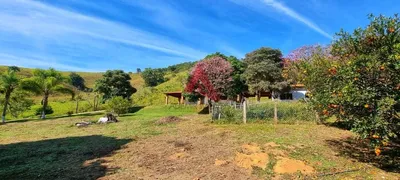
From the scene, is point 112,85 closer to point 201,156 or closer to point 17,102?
point 17,102

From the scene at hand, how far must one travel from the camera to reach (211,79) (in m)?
25.7

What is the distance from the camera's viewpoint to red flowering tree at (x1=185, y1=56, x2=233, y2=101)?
25.0 metres

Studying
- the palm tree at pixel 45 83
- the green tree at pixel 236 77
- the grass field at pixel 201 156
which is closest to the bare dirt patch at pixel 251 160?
the grass field at pixel 201 156

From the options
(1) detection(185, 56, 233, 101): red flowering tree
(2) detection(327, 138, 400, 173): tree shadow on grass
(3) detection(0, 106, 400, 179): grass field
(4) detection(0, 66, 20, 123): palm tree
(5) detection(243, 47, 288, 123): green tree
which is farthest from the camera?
(5) detection(243, 47, 288, 123): green tree

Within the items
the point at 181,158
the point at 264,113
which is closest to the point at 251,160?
the point at 181,158

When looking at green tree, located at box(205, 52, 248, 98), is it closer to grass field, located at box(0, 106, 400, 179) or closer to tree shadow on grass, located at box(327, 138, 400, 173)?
grass field, located at box(0, 106, 400, 179)

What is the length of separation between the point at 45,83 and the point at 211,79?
19.4 m

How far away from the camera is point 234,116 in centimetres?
1477

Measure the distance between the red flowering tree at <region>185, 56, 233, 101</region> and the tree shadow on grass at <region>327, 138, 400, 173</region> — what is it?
14.9m

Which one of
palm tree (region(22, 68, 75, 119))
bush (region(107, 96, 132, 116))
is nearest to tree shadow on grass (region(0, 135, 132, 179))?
bush (region(107, 96, 132, 116))

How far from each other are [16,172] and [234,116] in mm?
10395

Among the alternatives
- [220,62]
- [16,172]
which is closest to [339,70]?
[16,172]

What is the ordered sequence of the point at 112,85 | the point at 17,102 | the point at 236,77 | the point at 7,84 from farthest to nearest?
the point at 112,85
the point at 17,102
the point at 236,77
the point at 7,84

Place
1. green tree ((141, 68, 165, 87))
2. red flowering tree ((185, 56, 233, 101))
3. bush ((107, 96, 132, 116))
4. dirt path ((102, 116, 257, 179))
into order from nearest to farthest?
dirt path ((102, 116, 257, 179)) → red flowering tree ((185, 56, 233, 101)) → bush ((107, 96, 132, 116)) → green tree ((141, 68, 165, 87))
